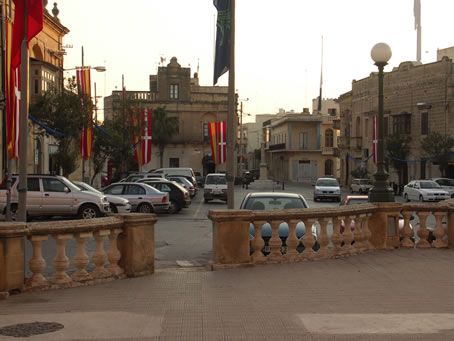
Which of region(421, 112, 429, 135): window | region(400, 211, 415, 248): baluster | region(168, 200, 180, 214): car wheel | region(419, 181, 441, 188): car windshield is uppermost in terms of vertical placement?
region(421, 112, 429, 135): window

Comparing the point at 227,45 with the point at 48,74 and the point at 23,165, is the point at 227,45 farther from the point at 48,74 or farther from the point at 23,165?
the point at 48,74

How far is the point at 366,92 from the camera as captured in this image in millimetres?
61156

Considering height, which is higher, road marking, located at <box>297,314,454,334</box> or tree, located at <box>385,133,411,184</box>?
tree, located at <box>385,133,411,184</box>

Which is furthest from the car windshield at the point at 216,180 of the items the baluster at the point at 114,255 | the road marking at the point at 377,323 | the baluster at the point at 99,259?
the road marking at the point at 377,323

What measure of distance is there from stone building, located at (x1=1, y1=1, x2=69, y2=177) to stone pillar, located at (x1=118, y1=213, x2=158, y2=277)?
74.9 ft

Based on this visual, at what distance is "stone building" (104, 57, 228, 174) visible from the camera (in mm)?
74312

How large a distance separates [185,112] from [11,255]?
6730cm

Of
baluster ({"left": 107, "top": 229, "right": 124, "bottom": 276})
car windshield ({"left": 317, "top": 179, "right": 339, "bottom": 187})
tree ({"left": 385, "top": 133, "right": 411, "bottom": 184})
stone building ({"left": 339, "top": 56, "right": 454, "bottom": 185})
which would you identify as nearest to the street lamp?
baluster ({"left": 107, "top": 229, "right": 124, "bottom": 276})

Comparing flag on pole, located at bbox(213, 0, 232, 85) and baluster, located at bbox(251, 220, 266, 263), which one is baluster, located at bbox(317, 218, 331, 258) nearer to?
baluster, located at bbox(251, 220, 266, 263)

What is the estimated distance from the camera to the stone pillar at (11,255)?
773cm

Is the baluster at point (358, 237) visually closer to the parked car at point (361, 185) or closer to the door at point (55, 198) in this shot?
the door at point (55, 198)

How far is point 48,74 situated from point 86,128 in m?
6.41

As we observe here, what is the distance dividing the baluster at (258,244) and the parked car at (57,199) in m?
12.6

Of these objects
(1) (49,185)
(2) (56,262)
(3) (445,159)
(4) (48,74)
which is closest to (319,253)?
(2) (56,262)
